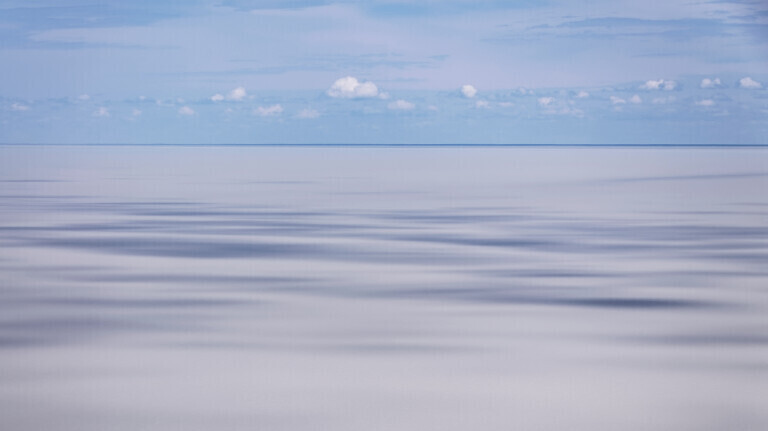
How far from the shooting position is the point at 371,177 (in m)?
10.3

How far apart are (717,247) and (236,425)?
2.78 m

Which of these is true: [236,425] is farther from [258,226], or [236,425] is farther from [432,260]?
[258,226]

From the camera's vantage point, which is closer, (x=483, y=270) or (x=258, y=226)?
(x=483, y=270)

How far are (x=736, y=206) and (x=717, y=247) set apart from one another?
203 centimetres

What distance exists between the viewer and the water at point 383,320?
2045mm

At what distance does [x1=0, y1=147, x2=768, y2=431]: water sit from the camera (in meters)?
2.04

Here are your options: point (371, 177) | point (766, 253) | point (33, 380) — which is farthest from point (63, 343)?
point (371, 177)

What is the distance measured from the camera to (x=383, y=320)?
2.86 metres

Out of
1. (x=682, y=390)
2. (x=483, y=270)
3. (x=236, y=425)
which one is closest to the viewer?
(x=236, y=425)

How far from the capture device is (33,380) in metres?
2.24

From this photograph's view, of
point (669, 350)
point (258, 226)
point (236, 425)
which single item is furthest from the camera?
point (258, 226)

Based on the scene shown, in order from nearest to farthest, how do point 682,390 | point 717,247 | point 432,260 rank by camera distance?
point 682,390 < point 432,260 < point 717,247

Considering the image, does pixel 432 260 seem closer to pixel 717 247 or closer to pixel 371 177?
pixel 717 247

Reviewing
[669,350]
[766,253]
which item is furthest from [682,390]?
[766,253]
